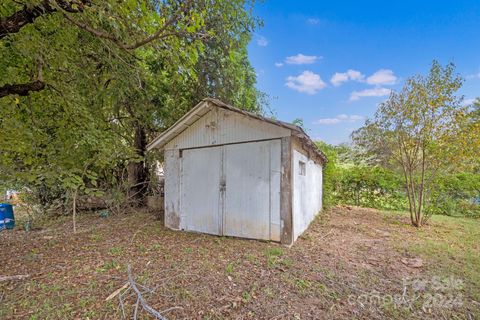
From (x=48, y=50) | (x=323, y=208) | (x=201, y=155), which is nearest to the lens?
(x=48, y=50)

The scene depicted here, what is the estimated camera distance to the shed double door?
499 centimetres

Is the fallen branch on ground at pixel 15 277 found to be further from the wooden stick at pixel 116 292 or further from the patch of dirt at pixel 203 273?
the wooden stick at pixel 116 292

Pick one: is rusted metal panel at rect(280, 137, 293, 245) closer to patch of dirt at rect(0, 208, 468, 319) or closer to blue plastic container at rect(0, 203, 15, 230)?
patch of dirt at rect(0, 208, 468, 319)

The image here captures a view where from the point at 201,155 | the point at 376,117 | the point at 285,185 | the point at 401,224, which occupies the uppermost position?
the point at 376,117

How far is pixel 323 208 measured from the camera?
993 cm

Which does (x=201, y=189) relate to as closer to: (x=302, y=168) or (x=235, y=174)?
(x=235, y=174)

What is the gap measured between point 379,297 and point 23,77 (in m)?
7.13

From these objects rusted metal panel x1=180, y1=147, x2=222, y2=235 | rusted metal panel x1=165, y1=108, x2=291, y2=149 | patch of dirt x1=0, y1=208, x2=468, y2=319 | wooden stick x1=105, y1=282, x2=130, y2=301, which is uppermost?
rusted metal panel x1=165, y1=108, x2=291, y2=149

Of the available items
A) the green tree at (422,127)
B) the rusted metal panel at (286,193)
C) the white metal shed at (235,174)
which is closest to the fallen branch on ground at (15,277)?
the white metal shed at (235,174)

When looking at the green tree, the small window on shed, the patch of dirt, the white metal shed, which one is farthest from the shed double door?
the green tree

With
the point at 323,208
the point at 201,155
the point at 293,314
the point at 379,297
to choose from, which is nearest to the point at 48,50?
the point at 201,155

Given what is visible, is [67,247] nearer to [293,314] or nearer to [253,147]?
[253,147]

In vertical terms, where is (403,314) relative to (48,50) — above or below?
below

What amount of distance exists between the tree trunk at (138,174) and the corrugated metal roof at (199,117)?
8.80 ft
